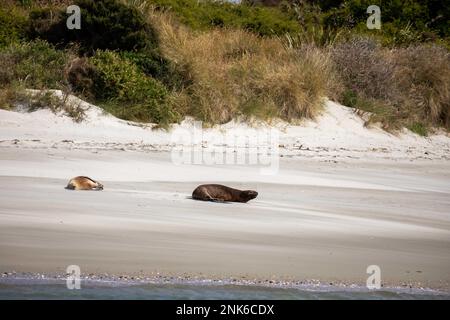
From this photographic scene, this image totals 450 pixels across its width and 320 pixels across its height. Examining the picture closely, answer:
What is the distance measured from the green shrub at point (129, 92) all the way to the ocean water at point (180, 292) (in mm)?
7780

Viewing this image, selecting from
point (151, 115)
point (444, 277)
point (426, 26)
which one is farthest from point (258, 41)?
point (444, 277)

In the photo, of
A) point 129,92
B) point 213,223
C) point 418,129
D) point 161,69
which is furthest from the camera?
point 418,129

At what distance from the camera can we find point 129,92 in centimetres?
1425

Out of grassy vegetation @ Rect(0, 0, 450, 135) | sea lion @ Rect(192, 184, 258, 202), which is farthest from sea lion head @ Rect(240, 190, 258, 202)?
grassy vegetation @ Rect(0, 0, 450, 135)

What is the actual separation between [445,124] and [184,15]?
22.4ft

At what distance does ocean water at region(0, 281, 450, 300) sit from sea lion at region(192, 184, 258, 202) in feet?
9.15

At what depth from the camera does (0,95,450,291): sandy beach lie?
655 cm

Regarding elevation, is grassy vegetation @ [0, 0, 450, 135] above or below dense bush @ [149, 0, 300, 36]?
below

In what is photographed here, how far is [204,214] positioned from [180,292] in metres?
2.09

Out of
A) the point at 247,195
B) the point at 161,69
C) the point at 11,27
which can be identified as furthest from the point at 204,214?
the point at 11,27

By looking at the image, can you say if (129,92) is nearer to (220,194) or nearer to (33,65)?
(33,65)

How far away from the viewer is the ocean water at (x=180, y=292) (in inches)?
239

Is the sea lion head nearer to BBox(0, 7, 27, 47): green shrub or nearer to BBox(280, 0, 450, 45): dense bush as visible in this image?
BBox(0, 7, 27, 47): green shrub

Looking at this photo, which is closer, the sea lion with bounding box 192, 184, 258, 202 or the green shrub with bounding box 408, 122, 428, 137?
the sea lion with bounding box 192, 184, 258, 202
